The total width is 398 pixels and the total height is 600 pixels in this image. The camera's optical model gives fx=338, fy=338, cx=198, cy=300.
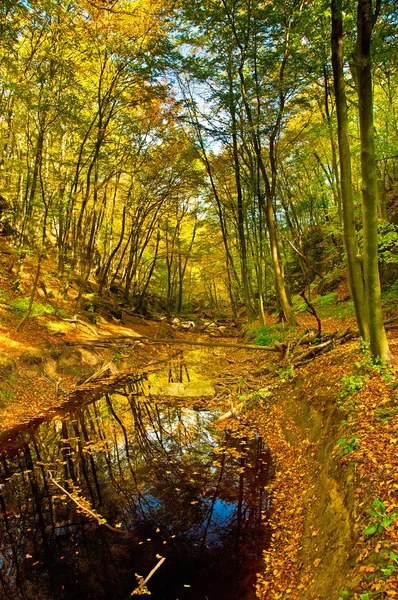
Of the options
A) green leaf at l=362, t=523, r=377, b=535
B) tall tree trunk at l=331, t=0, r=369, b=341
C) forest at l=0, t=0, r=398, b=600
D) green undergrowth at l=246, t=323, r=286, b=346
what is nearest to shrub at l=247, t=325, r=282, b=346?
green undergrowth at l=246, t=323, r=286, b=346

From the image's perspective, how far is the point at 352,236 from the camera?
7.03m

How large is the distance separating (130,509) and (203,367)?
10.7 meters

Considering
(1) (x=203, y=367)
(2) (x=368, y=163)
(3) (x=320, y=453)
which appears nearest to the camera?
(3) (x=320, y=453)

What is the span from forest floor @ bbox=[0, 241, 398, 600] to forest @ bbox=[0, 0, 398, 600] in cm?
3

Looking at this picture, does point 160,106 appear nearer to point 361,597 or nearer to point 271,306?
point 271,306

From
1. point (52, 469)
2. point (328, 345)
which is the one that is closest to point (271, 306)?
point (328, 345)

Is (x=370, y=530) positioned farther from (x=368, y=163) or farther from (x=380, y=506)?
(x=368, y=163)

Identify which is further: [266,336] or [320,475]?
[266,336]

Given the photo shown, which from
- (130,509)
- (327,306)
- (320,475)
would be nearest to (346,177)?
(320,475)

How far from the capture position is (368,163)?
564 centimetres

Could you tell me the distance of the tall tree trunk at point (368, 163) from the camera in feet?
17.7

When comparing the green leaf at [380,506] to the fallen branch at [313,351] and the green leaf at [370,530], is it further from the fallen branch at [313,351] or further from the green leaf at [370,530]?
the fallen branch at [313,351]

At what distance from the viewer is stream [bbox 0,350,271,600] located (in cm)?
406

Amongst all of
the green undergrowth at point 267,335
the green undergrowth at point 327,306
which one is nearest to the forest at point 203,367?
the green undergrowth at point 327,306
